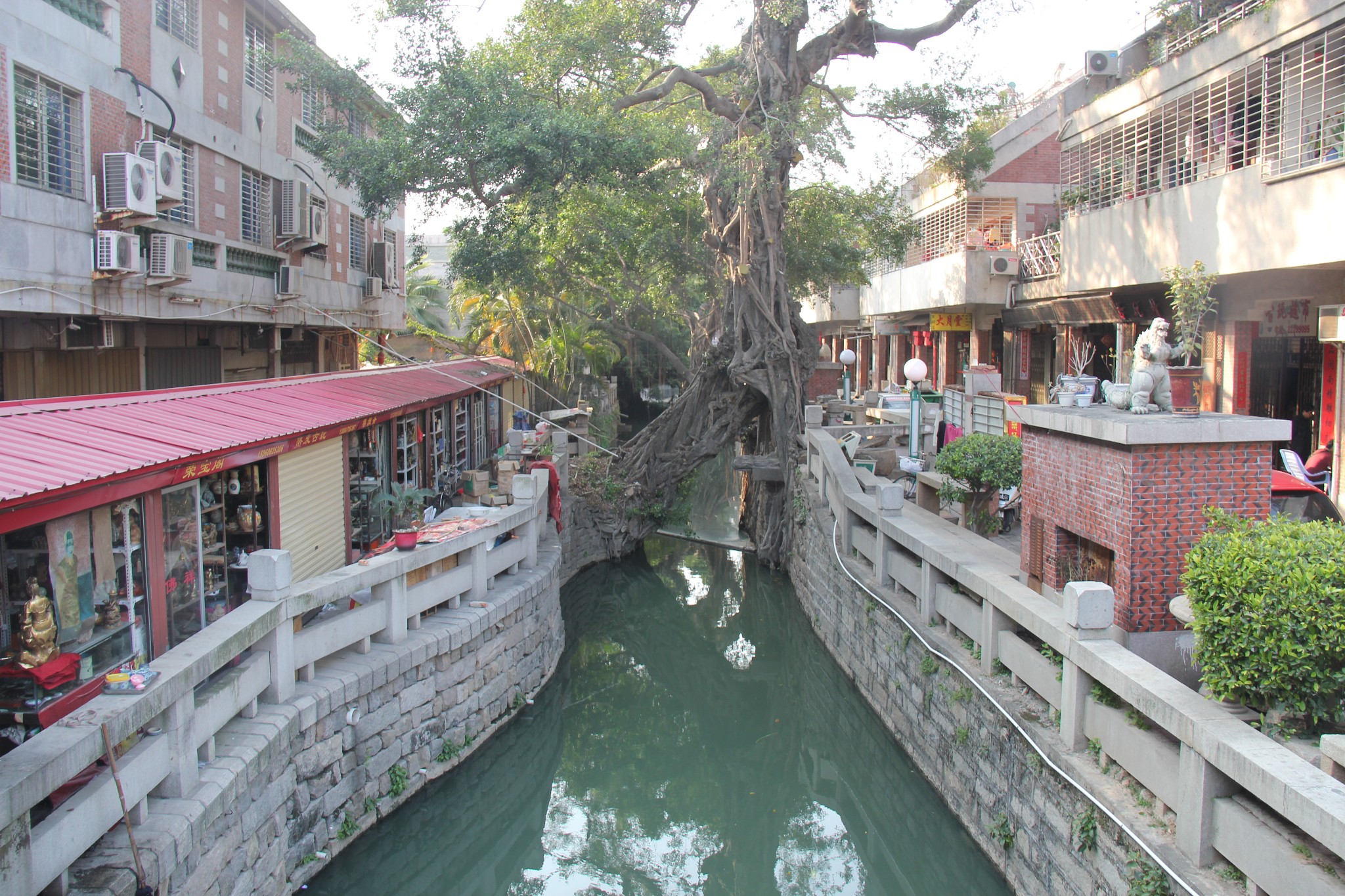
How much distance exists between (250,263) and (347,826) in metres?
10.5

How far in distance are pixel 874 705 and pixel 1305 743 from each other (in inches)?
270

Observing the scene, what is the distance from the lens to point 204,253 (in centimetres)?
1431

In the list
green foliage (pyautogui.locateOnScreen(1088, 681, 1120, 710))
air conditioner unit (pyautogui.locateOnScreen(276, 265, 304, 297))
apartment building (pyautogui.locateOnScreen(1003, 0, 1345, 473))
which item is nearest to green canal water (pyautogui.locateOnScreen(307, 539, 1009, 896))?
green foliage (pyautogui.locateOnScreen(1088, 681, 1120, 710))

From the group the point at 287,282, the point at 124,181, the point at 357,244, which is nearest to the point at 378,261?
the point at 357,244

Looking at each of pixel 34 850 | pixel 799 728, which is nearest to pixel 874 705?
pixel 799 728

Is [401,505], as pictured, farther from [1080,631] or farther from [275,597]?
[1080,631]

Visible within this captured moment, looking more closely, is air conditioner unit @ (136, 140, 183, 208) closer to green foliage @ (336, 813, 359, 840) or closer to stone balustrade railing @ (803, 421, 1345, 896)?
green foliage @ (336, 813, 359, 840)

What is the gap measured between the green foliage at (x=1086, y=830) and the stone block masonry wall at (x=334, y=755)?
5.76m

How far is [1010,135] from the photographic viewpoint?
24109 millimetres

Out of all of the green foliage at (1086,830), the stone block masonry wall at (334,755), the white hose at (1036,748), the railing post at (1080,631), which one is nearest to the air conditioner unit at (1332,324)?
the white hose at (1036,748)

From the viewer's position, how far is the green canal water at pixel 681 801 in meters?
9.27

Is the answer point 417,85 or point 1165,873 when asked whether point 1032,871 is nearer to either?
point 1165,873

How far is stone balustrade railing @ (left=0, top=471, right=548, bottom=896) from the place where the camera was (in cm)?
496

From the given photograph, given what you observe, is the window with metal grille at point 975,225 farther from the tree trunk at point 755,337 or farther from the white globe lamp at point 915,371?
the white globe lamp at point 915,371
